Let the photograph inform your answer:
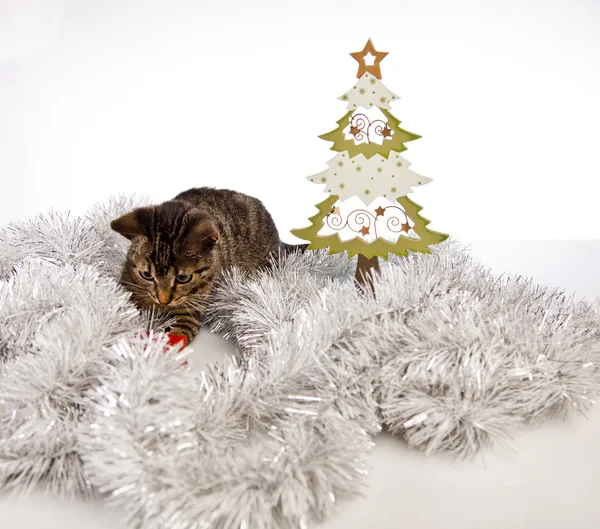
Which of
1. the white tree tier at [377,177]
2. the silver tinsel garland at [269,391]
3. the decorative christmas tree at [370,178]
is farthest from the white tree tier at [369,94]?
the silver tinsel garland at [269,391]

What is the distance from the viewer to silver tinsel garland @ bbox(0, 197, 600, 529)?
695 mm

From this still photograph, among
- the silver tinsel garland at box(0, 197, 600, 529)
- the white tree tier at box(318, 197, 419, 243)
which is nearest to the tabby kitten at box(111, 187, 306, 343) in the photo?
the silver tinsel garland at box(0, 197, 600, 529)

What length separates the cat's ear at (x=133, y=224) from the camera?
1.24m

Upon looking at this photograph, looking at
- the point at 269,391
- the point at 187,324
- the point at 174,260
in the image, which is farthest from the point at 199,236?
the point at 269,391

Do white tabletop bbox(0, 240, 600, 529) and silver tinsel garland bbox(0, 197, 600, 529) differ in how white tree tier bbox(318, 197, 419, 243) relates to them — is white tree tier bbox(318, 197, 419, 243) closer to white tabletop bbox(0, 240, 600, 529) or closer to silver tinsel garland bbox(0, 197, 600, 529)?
silver tinsel garland bbox(0, 197, 600, 529)

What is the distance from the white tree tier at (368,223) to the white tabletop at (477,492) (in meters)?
0.49

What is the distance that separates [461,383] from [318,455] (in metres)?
0.27

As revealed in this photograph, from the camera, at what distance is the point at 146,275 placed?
4.22 feet

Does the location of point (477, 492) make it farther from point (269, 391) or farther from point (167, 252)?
point (167, 252)

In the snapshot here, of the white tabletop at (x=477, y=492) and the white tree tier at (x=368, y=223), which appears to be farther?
the white tree tier at (x=368, y=223)

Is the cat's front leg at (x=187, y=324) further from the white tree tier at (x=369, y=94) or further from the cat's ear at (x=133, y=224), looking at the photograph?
the white tree tier at (x=369, y=94)

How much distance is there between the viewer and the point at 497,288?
1279mm

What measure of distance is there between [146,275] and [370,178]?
0.52m

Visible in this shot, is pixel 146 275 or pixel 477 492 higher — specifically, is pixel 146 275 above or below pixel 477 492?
above
